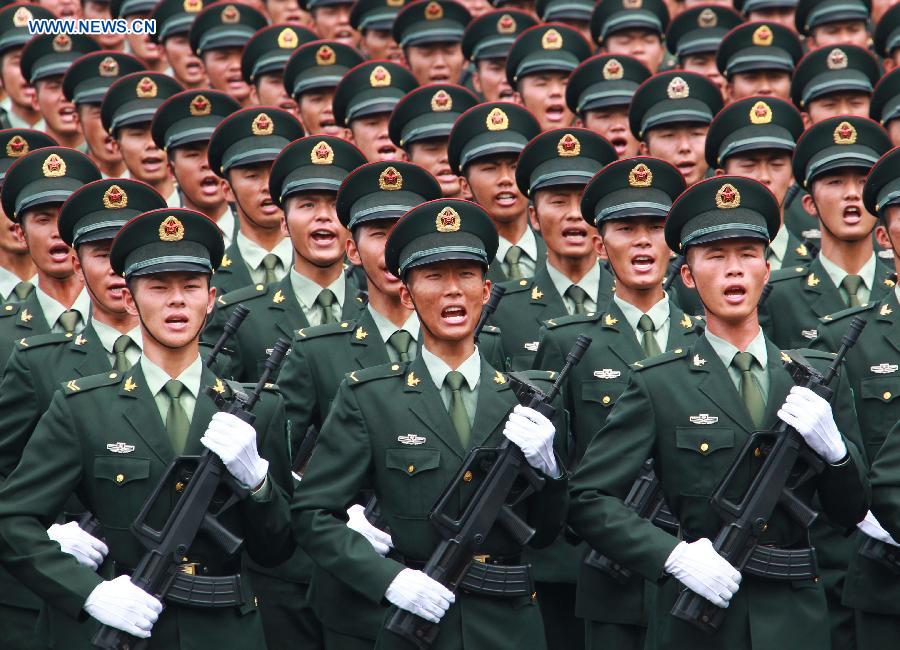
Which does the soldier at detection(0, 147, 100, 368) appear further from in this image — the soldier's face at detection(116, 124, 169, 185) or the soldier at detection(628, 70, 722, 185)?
the soldier at detection(628, 70, 722, 185)

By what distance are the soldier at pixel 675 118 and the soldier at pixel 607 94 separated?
50 centimetres

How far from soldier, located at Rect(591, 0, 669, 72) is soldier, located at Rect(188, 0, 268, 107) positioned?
3.37 metres

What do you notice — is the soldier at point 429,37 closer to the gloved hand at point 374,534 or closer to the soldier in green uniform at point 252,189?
the soldier in green uniform at point 252,189

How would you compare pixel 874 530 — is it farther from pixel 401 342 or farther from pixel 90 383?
pixel 90 383

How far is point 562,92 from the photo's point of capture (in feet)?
49.2

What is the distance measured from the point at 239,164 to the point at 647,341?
3729mm

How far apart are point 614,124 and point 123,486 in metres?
6.89

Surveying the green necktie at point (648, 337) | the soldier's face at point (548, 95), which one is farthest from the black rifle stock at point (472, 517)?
the soldier's face at point (548, 95)

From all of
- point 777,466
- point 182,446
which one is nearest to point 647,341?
point 777,466

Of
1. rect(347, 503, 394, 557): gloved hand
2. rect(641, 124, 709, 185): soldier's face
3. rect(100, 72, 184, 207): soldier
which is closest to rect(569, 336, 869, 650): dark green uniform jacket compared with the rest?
rect(347, 503, 394, 557): gloved hand

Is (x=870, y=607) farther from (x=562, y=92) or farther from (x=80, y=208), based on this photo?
(x=562, y=92)

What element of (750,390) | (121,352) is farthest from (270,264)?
(750,390)

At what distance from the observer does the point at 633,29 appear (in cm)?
1581

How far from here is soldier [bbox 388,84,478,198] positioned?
1325 centimetres
